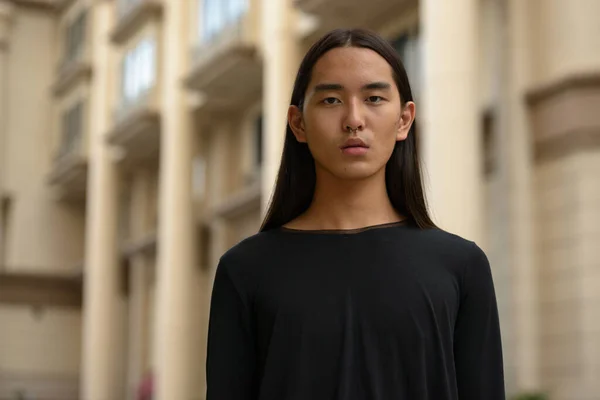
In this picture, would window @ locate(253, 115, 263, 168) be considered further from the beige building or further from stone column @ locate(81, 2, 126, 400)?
stone column @ locate(81, 2, 126, 400)

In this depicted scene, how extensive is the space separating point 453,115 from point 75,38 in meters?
21.4

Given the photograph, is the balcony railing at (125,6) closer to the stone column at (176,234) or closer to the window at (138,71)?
the window at (138,71)

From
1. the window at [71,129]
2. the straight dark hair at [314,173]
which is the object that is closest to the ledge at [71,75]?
the window at [71,129]

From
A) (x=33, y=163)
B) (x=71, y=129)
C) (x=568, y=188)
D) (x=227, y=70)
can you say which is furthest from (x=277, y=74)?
(x=33, y=163)

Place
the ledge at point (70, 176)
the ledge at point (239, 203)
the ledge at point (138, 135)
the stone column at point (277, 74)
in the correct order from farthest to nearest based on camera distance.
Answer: the ledge at point (70, 176), the ledge at point (138, 135), the ledge at point (239, 203), the stone column at point (277, 74)

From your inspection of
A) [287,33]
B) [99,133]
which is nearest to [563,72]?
[287,33]

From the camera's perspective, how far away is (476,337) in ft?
7.13

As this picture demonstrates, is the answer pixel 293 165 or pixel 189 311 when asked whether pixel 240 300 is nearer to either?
pixel 293 165

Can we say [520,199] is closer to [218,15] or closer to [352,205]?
[218,15]

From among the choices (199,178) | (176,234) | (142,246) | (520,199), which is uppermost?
(199,178)

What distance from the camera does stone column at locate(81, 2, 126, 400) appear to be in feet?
95.3

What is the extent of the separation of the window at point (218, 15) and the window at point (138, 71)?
3010 mm

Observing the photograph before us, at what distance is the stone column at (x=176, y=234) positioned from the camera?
77.0 feet

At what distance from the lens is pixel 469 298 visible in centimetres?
218
